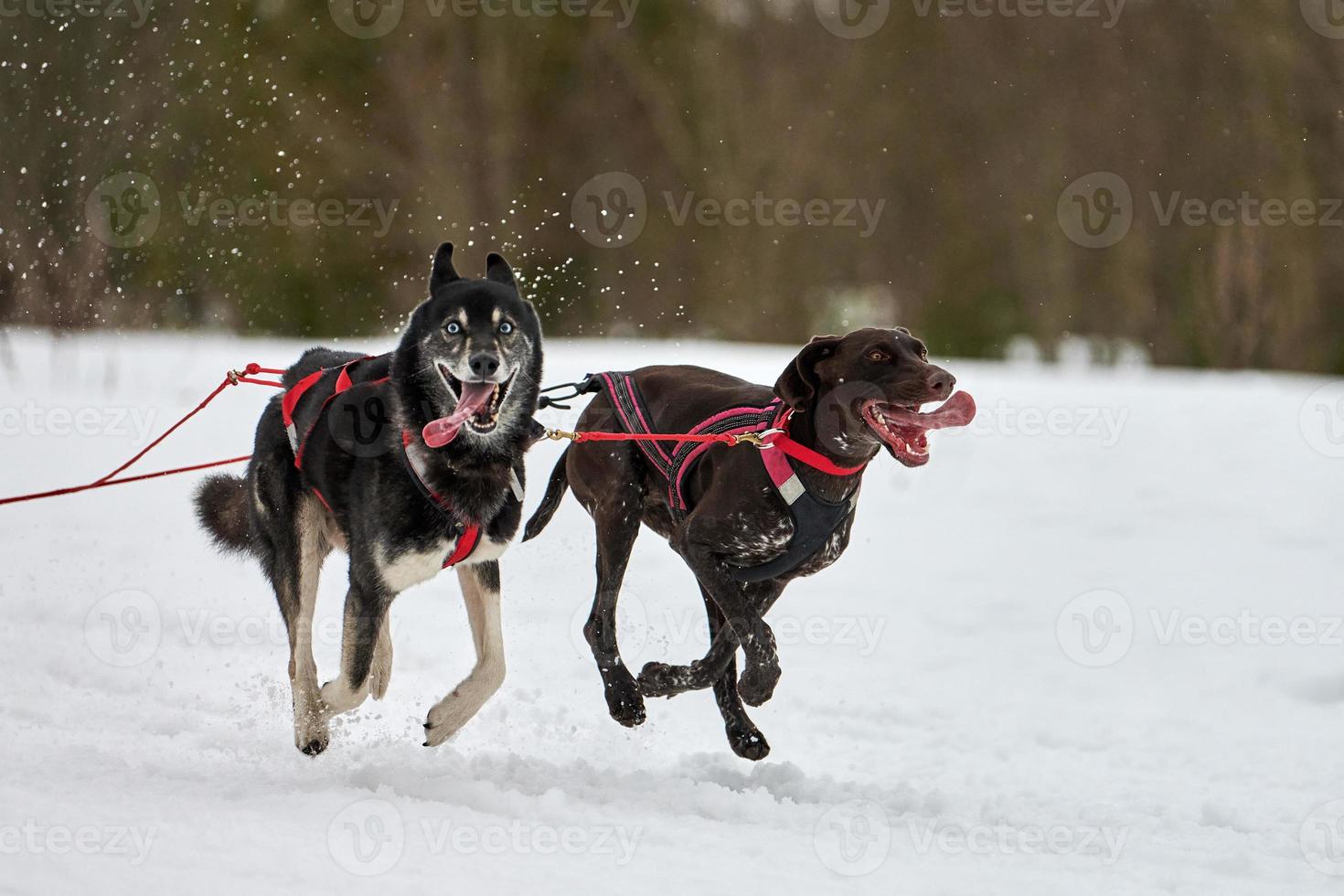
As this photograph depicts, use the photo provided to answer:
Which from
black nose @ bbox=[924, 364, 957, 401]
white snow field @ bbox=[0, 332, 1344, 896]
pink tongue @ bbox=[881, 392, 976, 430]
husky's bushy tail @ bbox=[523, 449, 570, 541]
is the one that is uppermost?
black nose @ bbox=[924, 364, 957, 401]

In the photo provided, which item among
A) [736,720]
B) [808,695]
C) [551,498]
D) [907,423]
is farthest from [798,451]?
[808,695]

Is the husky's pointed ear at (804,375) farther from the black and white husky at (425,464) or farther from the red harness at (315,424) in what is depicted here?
the red harness at (315,424)

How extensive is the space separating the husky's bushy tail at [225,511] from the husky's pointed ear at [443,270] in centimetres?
132

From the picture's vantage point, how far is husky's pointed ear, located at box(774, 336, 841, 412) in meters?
4.06

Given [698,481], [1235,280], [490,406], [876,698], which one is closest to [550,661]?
[876,698]

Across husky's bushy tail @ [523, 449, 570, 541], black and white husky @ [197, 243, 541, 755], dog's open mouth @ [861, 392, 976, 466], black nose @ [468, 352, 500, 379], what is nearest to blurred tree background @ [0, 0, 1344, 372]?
husky's bushy tail @ [523, 449, 570, 541]

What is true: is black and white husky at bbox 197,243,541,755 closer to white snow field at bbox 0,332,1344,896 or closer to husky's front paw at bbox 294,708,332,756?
husky's front paw at bbox 294,708,332,756

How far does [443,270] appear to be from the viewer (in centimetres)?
414

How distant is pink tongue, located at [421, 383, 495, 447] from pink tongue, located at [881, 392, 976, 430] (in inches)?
44.6

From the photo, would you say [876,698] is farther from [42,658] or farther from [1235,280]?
[1235,280]

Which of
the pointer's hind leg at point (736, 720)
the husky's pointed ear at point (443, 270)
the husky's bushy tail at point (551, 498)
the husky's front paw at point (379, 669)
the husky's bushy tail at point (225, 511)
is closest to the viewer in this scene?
the husky's pointed ear at point (443, 270)

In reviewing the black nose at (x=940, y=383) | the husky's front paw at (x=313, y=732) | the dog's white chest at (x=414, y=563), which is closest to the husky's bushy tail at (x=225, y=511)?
the husky's front paw at (x=313, y=732)

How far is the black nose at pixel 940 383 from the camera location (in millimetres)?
3764

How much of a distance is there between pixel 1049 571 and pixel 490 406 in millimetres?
3849
